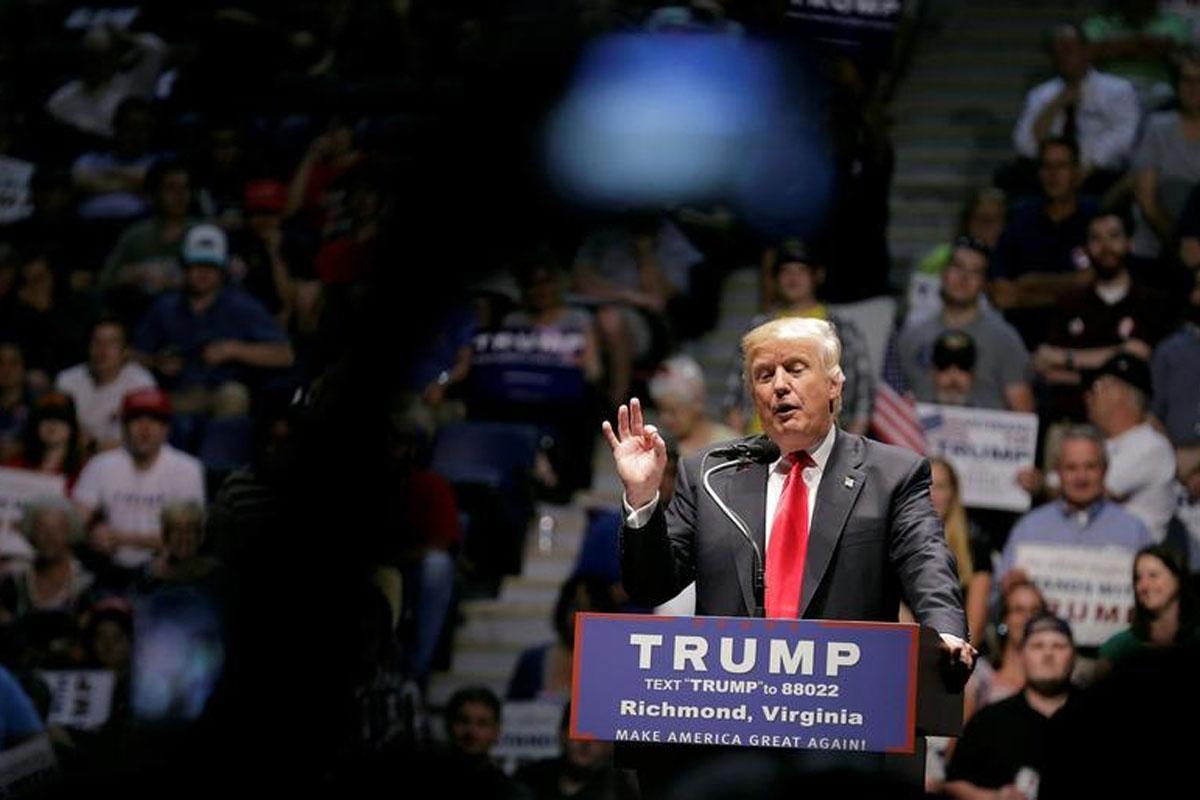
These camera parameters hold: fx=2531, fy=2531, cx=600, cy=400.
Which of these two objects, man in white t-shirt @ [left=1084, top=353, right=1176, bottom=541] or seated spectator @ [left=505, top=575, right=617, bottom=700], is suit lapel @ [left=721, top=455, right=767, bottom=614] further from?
man in white t-shirt @ [left=1084, top=353, right=1176, bottom=541]

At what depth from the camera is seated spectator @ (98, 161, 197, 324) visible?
11266mm

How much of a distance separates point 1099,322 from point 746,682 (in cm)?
521

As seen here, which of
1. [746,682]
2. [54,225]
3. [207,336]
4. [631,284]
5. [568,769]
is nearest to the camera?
[746,682]

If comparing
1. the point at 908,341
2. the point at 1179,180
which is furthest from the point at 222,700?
the point at 1179,180

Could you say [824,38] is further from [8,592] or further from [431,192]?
[8,592]

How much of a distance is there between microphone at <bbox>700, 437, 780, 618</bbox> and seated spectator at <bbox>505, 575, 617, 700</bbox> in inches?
153

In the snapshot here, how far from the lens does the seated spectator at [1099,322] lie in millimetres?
9086

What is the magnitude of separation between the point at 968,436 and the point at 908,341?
692 millimetres

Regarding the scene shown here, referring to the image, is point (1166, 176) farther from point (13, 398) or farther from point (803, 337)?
point (803, 337)

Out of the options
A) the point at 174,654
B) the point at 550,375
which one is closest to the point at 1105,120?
the point at 550,375

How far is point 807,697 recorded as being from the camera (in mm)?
4191

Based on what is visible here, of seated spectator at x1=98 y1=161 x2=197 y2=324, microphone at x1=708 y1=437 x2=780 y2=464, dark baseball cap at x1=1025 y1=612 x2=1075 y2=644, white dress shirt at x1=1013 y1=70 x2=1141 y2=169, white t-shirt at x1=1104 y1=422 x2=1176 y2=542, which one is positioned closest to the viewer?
microphone at x1=708 y1=437 x2=780 y2=464

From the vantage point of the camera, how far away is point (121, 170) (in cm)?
1230

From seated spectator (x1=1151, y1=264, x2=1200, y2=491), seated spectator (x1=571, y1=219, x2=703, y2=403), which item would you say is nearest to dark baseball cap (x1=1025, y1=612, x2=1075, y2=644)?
seated spectator (x1=1151, y1=264, x2=1200, y2=491)
